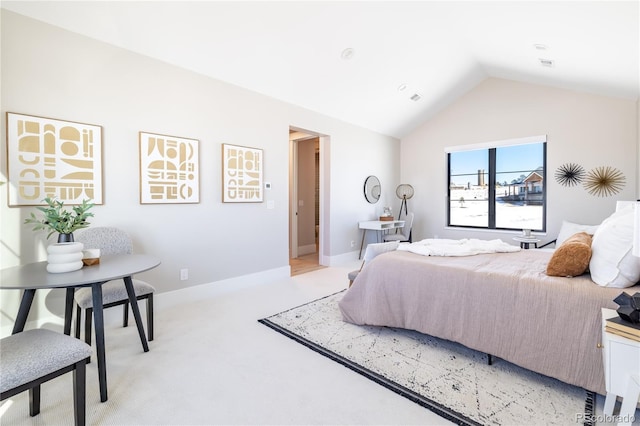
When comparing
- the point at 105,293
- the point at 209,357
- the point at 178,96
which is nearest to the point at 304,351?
the point at 209,357

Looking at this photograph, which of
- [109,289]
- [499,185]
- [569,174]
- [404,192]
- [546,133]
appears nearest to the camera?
[109,289]

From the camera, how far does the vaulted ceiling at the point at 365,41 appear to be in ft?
8.44

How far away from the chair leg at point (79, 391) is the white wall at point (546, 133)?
5.79m

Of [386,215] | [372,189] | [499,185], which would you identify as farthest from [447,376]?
[499,185]

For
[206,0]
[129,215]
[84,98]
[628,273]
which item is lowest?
[628,273]

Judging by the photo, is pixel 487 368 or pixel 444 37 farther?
pixel 444 37

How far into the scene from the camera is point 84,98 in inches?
103

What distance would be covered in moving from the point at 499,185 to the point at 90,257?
5904mm

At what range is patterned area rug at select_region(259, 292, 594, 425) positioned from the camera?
1.60 meters

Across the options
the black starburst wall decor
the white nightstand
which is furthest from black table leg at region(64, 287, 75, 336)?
the black starburst wall decor

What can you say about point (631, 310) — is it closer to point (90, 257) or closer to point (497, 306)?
point (497, 306)

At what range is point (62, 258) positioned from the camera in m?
1.77

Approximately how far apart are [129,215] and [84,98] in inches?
41.8

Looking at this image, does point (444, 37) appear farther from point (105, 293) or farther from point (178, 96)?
point (105, 293)
